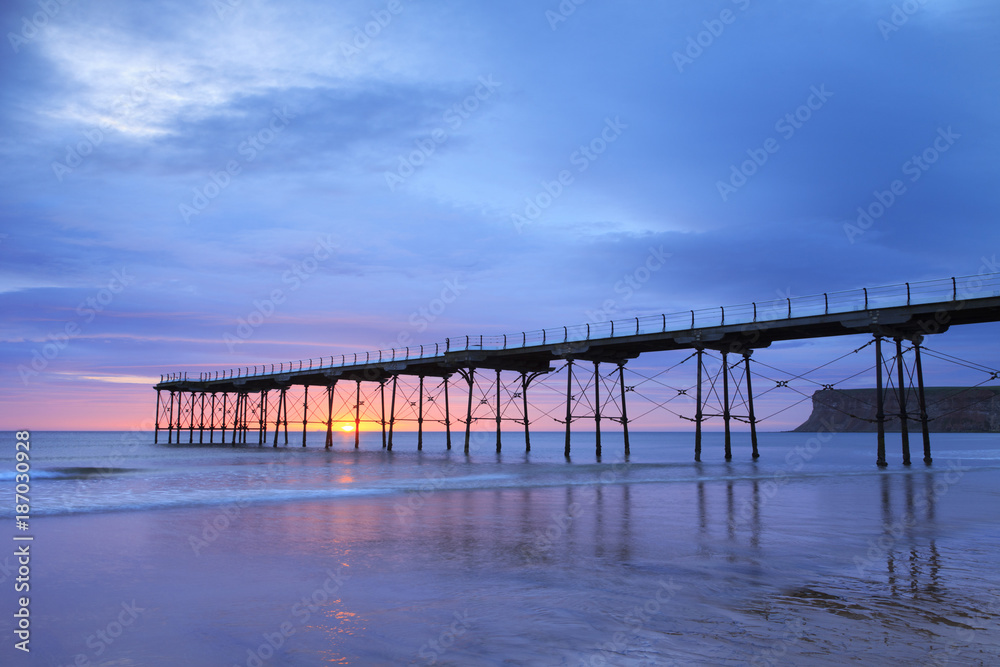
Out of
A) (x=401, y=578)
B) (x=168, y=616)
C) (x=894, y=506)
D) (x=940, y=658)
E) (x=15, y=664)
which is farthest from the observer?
(x=894, y=506)

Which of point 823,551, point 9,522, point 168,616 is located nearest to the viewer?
point 168,616

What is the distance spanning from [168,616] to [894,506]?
44.9 ft

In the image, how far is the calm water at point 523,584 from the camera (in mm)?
5348

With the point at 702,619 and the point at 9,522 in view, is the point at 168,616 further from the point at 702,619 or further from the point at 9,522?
the point at 9,522

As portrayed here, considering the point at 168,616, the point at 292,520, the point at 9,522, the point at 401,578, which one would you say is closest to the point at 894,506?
the point at 401,578

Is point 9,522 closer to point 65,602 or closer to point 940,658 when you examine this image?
point 65,602

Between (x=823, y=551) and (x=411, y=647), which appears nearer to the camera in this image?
(x=411, y=647)

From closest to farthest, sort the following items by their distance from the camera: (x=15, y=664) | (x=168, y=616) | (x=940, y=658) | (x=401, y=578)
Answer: (x=940, y=658) → (x=15, y=664) → (x=168, y=616) → (x=401, y=578)

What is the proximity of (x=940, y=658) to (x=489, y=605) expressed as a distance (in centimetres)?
368

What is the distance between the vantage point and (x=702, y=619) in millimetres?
6023

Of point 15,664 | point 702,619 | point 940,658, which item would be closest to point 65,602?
point 15,664

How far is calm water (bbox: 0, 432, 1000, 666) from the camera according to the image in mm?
5348

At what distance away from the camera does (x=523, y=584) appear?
24.7ft

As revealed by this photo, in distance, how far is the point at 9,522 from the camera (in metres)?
13.3
